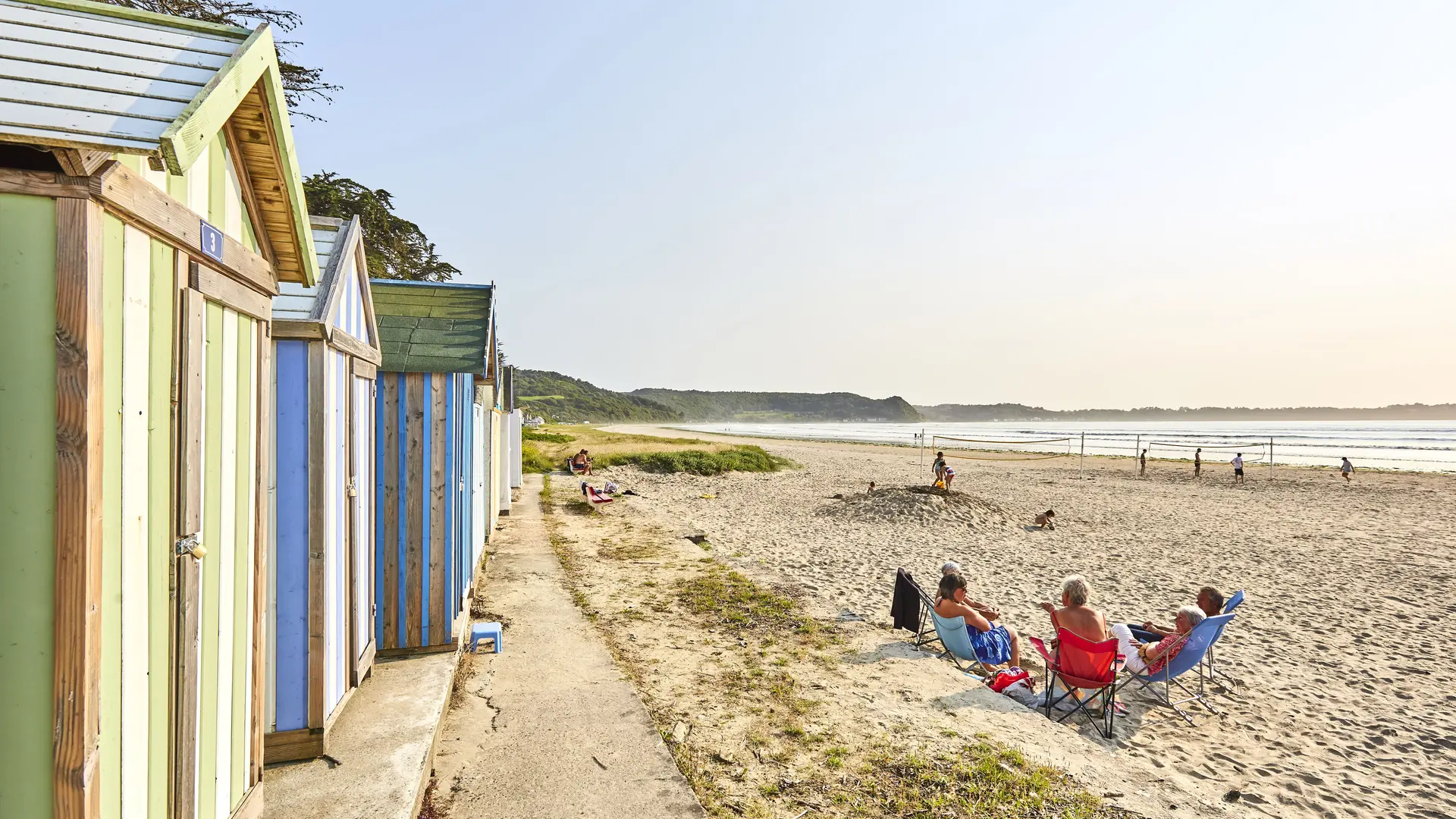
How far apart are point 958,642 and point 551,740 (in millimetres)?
3686

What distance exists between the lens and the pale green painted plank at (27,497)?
5.75 ft

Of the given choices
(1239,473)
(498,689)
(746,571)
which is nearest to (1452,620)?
(746,571)

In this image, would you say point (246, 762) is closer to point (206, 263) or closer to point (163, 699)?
point (163, 699)

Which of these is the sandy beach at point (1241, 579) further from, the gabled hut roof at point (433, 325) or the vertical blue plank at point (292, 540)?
the gabled hut roof at point (433, 325)

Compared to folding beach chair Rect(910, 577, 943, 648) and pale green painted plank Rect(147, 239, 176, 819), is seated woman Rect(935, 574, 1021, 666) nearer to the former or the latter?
folding beach chair Rect(910, 577, 943, 648)

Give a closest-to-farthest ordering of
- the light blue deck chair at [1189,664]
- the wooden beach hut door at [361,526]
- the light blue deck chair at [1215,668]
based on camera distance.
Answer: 1. the wooden beach hut door at [361,526]
2. the light blue deck chair at [1189,664]
3. the light blue deck chair at [1215,668]

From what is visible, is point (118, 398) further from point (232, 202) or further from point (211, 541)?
point (232, 202)

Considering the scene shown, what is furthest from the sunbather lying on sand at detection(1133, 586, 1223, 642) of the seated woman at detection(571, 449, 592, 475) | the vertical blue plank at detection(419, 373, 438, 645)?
the seated woman at detection(571, 449, 592, 475)

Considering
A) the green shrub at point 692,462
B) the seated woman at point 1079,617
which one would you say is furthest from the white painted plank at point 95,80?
the green shrub at point 692,462

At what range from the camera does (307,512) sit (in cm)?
396

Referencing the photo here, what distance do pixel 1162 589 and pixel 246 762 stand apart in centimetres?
1031

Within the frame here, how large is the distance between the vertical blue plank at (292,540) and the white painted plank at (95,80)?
2.05 m

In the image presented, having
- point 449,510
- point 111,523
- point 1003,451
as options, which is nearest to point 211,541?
point 111,523

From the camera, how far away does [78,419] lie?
1798 millimetres
